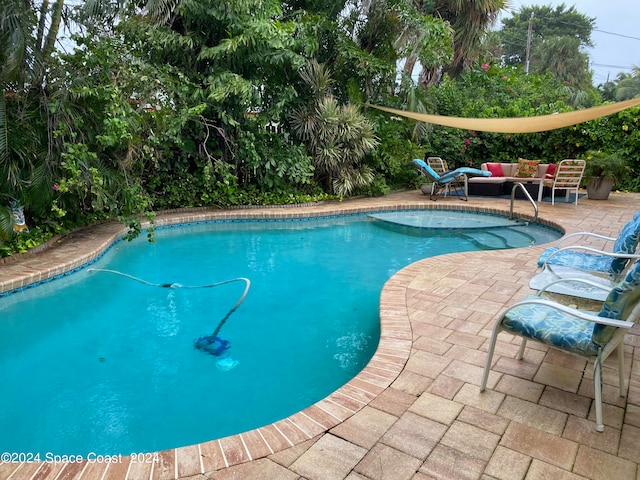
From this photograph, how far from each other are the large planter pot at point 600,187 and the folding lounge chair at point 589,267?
21.4ft

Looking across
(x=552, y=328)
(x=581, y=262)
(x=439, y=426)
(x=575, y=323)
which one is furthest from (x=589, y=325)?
(x=581, y=262)

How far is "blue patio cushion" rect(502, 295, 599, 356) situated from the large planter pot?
8.16 metres

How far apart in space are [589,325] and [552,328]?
24 cm

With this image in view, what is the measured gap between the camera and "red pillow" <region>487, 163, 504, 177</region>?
10.6 m

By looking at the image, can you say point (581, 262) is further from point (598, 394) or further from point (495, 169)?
point (495, 169)

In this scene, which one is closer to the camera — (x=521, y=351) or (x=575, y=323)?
(x=575, y=323)

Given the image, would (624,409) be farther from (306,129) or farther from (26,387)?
(306,129)

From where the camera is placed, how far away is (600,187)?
9.14 metres

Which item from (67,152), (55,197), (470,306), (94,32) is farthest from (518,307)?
(94,32)

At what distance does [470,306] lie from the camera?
3.65 meters

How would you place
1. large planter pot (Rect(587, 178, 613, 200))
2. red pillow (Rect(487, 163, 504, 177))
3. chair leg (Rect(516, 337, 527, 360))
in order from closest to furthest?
chair leg (Rect(516, 337, 527, 360)), large planter pot (Rect(587, 178, 613, 200)), red pillow (Rect(487, 163, 504, 177))

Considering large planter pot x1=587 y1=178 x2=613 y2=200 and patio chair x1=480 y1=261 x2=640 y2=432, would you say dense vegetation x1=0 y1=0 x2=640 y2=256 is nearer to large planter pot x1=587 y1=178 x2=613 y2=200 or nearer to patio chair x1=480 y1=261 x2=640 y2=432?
large planter pot x1=587 y1=178 x2=613 y2=200

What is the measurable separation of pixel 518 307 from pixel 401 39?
8.89 m

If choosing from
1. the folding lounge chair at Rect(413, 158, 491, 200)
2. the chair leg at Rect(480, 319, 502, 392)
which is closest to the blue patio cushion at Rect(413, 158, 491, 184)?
the folding lounge chair at Rect(413, 158, 491, 200)
